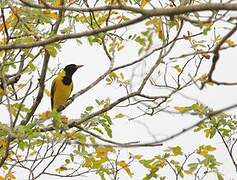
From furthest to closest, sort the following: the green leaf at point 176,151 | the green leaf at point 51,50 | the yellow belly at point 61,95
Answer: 1. the yellow belly at point 61,95
2. the green leaf at point 176,151
3. the green leaf at point 51,50

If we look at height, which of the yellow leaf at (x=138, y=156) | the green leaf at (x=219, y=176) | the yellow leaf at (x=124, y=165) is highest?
the yellow leaf at (x=124, y=165)

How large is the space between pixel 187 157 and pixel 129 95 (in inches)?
29.1

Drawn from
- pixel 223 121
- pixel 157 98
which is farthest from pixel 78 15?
pixel 223 121

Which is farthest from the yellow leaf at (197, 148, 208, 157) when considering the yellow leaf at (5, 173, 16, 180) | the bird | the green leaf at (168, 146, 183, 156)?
the bird

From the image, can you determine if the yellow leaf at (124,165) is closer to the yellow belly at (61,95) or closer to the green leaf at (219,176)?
the green leaf at (219,176)

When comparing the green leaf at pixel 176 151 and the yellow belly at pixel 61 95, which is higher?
the yellow belly at pixel 61 95

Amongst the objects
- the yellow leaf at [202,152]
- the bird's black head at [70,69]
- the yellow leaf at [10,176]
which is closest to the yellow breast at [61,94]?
the bird's black head at [70,69]

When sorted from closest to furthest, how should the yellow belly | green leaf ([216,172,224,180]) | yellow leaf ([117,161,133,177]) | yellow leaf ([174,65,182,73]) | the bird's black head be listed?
green leaf ([216,172,224,180]) < yellow leaf ([117,161,133,177]) < yellow leaf ([174,65,182,73]) < the yellow belly < the bird's black head

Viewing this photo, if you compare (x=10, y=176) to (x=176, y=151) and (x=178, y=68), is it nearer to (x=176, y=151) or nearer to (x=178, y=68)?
(x=176, y=151)

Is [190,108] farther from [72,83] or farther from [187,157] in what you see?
[72,83]

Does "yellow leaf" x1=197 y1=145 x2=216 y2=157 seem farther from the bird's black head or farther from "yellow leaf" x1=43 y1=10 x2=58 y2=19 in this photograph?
the bird's black head

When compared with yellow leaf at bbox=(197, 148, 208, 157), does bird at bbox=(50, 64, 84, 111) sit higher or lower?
higher

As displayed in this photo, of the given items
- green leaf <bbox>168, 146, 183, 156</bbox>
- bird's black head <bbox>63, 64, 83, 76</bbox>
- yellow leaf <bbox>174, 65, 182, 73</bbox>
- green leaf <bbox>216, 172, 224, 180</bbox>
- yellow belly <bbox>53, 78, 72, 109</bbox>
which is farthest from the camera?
bird's black head <bbox>63, 64, 83, 76</bbox>

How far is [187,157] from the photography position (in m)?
4.59
